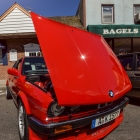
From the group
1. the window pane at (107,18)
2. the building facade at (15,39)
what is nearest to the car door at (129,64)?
the window pane at (107,18)

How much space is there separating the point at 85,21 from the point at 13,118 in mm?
9802

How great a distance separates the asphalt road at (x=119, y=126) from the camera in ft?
9.32

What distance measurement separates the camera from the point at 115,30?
1129cm

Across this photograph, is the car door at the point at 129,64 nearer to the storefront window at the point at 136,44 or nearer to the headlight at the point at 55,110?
the headlight at the point at 55,110

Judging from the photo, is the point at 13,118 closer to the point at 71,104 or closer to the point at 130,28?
the point at 71,104

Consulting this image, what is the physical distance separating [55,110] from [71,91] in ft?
1.11

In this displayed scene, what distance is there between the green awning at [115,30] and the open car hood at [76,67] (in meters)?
8.70

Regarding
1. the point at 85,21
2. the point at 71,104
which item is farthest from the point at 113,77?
the point at 85,21

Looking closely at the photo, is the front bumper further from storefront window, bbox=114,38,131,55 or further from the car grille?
storefront window, bbox=114,38,131,55

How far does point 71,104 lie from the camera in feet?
6.48

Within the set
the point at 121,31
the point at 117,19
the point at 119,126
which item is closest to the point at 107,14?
the point at 117,19

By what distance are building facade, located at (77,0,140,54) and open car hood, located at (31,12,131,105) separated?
29.7 feet

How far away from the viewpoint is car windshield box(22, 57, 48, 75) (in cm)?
356

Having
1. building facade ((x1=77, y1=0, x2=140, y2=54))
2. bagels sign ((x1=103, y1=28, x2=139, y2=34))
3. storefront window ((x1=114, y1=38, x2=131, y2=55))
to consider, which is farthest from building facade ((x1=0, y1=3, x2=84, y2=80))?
storefront window ((x1=114, y1=38, x2=131, y2=55))
